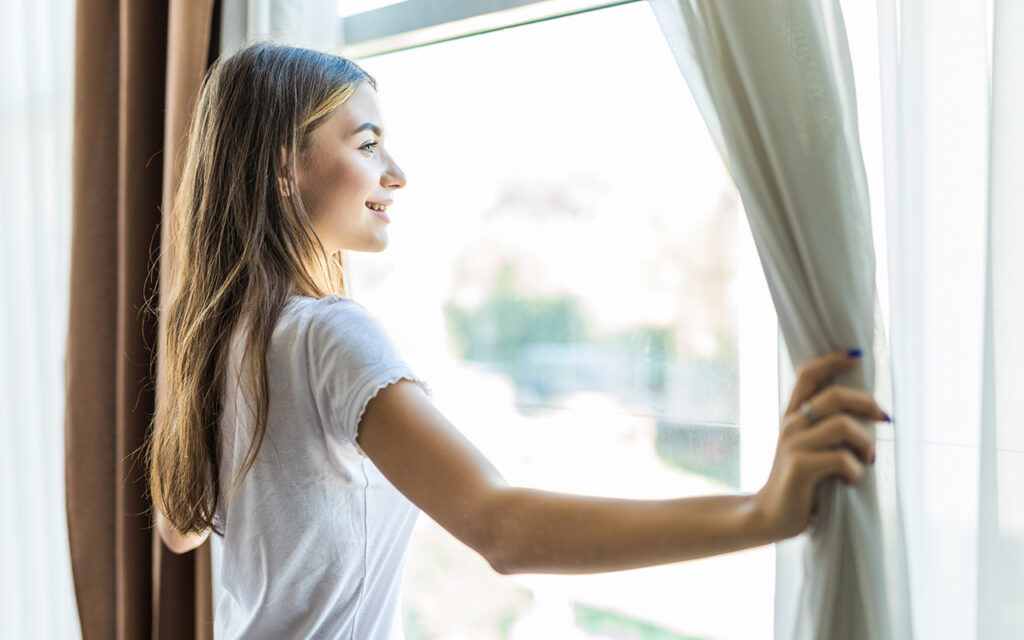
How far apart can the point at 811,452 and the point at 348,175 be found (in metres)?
0.63

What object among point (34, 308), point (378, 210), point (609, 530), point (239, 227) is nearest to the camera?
point (609, 530)

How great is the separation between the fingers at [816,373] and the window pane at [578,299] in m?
0.30

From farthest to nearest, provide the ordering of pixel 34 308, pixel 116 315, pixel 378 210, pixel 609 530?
pixel 34 308 → pixel 116 315 → pixel 378 210 → pixel 609 530

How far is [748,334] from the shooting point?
106 centimetres

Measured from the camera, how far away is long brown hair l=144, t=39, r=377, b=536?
0.93 metres

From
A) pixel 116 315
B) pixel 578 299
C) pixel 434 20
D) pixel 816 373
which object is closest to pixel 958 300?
pixel 816 373

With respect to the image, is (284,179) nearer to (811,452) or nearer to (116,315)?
(811,452)

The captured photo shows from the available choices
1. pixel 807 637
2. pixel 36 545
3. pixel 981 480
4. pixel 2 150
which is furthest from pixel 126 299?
pixel 981 480

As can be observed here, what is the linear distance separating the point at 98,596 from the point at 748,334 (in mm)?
1306

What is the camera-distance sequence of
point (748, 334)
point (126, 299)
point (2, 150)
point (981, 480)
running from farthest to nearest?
point (2, 150)
point (126, 299)
point (748, 334)
point (981, 480)

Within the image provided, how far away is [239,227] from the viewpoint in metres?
0.94

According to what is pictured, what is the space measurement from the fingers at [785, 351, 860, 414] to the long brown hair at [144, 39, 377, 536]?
55 centimetres

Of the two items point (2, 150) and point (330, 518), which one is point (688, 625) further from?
point (2, 150)

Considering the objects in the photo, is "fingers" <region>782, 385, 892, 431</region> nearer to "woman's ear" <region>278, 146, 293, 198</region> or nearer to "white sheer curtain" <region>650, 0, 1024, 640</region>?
"white sheer curtain" <region>650, 0, 1024, 640</region>
